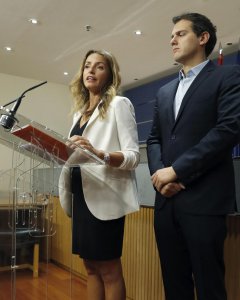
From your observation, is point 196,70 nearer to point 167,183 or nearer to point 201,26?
point 201,26

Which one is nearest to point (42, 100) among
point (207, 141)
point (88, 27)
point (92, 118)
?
point (88, 27)

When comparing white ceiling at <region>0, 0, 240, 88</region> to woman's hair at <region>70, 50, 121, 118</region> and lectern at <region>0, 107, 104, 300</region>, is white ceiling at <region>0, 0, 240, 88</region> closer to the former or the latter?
woman's hair at <region>70, 50, 121, 118</region>

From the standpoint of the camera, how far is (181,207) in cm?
107

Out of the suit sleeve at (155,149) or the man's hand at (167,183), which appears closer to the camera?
the man's hand at (167,183)

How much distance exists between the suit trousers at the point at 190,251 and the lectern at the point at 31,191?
339 mm

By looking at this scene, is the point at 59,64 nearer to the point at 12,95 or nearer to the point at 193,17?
the point at 12,95

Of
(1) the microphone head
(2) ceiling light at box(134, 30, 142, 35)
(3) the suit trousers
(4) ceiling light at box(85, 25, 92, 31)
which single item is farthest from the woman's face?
(2) ceiling light at box(134, 30, 142, 35)

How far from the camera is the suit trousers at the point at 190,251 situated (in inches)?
39.9

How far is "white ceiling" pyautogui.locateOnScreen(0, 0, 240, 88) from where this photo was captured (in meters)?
3.95

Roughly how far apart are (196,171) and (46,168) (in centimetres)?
55

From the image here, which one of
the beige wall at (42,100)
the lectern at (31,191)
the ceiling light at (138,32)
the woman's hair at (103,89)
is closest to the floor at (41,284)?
the lectern at (31,191)

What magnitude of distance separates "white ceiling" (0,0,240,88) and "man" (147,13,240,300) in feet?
10.0

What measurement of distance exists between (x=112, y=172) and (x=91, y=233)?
251 mm

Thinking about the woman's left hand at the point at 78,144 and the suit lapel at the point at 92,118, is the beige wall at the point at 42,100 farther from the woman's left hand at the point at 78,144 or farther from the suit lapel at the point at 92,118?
the woman's left hand at the point at 78,144
